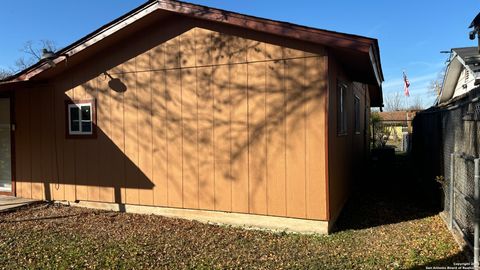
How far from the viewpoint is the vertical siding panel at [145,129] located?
7199 mm

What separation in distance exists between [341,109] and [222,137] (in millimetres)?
2445

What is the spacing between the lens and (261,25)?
602 cm

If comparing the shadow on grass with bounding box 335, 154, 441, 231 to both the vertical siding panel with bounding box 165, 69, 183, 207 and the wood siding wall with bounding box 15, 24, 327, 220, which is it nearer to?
the wood siding wall with bounding box 15, 24, 327, 220

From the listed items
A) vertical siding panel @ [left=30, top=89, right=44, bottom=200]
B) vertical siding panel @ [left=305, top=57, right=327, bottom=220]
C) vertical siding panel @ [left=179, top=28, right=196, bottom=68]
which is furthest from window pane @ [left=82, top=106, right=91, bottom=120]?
vertical siding panel @ [left=305, top=57, right=327, bottom=220]

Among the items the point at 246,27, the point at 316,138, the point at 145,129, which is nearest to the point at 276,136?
the point at 316,138

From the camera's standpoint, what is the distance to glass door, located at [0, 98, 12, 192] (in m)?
8.95

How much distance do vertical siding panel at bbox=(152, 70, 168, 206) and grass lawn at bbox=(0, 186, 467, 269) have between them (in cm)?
51

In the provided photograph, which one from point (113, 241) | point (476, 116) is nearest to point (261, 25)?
point (476, 116)

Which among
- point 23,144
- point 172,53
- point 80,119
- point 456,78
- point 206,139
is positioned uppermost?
point 456,78

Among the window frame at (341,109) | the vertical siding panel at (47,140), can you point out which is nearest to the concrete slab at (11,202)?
the vertical siding panel at (47,140)

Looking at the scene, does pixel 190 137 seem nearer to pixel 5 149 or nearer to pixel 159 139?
pixel 159 139

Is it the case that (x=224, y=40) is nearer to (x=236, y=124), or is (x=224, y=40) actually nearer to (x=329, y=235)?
(x=236, y=124)

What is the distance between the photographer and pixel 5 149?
9.04m

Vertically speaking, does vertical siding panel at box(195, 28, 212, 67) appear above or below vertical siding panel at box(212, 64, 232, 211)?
above
